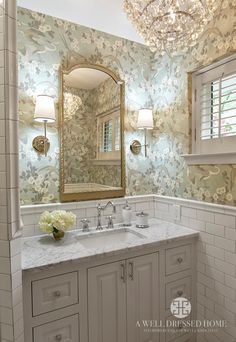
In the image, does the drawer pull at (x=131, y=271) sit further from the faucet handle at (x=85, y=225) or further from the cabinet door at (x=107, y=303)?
the faucet handle at (x=85, y=225)

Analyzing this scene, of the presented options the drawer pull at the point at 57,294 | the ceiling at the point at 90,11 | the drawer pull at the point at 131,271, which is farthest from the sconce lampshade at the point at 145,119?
the drawer pull at the point at 57,294

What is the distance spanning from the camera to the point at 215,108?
178cm

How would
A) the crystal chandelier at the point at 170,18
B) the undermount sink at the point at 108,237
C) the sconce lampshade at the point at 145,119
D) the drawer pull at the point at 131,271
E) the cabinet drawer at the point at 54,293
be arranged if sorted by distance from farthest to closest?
the sconce lampshade at the point at 145,119 → the undermount sink at the point at 108,237 → the drawer pull at the point at 131,271 → the cabinet drawer at the point at 54,293 → the crystal chandelier at the point at 170,18

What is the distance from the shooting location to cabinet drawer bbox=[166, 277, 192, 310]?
1714mm

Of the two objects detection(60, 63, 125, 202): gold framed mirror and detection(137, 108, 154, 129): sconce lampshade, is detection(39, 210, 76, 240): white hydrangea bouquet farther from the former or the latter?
detection(137, 108, 154, 129): sconce lampshade

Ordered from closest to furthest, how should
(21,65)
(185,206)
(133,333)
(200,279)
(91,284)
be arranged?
(91,284), (133,333), (21,65), (200,279), (185,206)

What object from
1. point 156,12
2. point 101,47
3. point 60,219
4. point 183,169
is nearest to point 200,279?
point 183,169

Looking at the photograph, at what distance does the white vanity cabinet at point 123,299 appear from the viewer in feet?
4.69

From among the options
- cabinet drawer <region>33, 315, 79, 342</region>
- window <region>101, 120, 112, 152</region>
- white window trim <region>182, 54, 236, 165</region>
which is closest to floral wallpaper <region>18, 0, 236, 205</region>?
white window trim <region>182, 54, 236, 165</region>

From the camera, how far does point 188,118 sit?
1920 millimetres

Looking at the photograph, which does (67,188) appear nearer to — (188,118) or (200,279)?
(188,118)

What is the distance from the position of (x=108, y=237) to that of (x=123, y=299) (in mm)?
490

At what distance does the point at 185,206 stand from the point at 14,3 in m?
1.72

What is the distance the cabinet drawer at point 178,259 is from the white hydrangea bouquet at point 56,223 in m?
0.75
